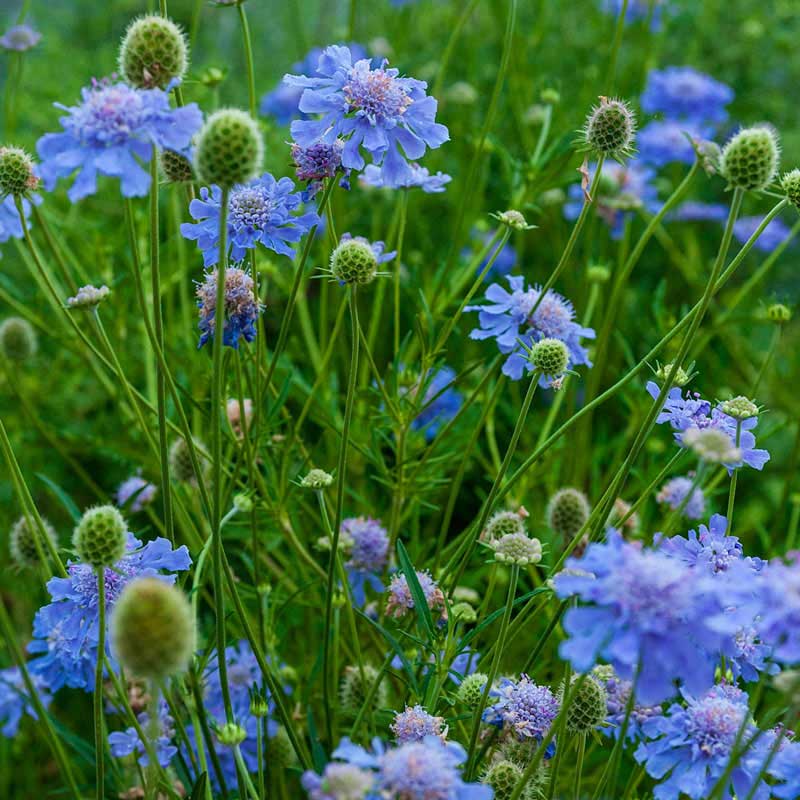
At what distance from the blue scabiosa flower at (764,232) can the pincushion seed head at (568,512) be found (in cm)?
198

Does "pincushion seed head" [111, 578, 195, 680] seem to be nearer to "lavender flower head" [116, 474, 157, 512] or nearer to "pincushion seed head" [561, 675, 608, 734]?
"pincushion seed head" [561, 675, 608, 734]

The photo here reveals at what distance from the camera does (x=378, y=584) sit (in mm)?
2213

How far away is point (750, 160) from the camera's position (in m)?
1.43

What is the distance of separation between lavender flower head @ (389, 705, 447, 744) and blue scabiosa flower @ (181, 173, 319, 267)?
81cm

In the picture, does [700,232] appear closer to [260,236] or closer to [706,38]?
[706,38]

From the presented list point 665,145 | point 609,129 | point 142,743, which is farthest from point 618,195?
point 142,743

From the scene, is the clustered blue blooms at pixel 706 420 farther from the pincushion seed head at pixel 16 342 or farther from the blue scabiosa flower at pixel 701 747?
the pincushion seed head at pixel 16 342

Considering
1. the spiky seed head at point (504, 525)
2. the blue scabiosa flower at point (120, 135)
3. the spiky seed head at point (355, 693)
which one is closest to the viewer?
the blue scabiosa flower at point (120, 135)

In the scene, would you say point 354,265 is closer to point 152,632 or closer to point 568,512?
point 152,632

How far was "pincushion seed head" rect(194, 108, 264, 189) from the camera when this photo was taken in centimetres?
124

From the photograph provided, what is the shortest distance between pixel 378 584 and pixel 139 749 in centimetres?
58

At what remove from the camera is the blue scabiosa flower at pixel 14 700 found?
2258mm

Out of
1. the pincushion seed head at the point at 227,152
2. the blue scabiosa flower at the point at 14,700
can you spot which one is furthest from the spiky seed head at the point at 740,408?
the blue scabiosa flower at the point at 14,700

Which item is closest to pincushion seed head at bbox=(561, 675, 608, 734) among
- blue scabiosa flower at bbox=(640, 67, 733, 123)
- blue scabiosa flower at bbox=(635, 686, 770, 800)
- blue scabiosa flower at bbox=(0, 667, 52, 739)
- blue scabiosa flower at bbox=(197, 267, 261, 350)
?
blue scabiosa flower at bbox=(635, 686, 770, 800)
